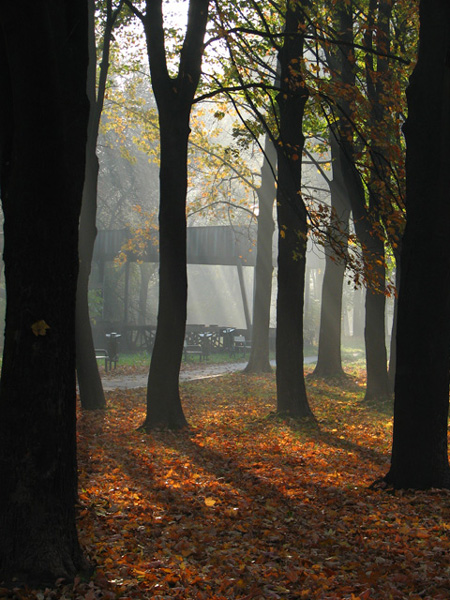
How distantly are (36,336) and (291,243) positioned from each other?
8.26 metres

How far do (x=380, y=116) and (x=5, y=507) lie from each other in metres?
12.2

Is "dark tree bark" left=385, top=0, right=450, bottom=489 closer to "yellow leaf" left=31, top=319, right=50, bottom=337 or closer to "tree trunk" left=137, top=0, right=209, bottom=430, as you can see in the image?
"yellow leaf" left=31, top=319, right=50, bottom=337

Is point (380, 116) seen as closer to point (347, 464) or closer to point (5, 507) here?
point (347, 464)

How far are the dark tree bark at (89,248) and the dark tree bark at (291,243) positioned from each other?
12.3ft

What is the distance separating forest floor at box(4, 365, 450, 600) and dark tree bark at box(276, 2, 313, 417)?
2.94 ft

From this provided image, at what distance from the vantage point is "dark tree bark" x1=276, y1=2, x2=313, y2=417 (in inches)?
477

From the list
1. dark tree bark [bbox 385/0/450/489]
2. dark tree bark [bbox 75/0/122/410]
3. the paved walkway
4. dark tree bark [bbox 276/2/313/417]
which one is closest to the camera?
dark tree bark [bbox 385/0/450/489]

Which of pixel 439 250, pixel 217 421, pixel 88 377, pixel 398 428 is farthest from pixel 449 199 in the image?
pixel 88 377

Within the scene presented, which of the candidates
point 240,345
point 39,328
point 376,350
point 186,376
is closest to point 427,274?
point 39,328

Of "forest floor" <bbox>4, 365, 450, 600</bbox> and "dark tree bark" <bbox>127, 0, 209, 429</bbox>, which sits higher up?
"dark tree bark" <bbox>127, 0, 209, 429</bbox>

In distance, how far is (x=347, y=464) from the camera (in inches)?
363

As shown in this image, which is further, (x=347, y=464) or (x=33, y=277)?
(x=347, y=464)

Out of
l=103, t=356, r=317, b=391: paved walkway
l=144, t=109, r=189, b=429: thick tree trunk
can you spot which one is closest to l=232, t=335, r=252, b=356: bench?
l=103, t=356, r=317, b=391: paved walkway

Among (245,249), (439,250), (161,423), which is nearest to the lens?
(439,250)
